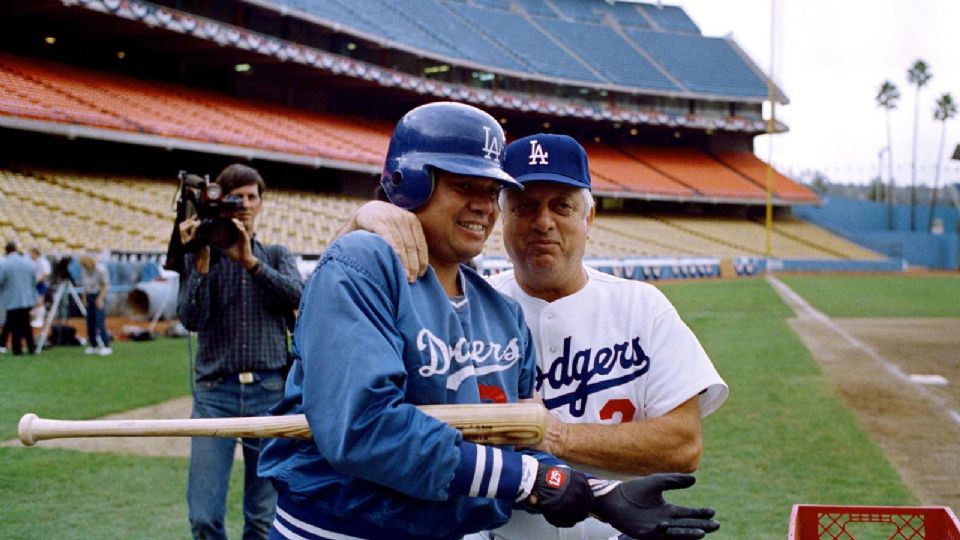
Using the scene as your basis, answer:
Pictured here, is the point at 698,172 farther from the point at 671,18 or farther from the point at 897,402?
the point at 897,402

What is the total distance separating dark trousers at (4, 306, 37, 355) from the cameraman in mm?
10401

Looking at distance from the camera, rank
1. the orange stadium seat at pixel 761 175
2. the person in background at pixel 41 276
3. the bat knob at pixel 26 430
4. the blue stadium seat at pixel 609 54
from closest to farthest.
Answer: the bat knob at pixel 26 430 < the person in background at pixel 41 276 < the blue stadium seat at pixel 609 54 < the orange stadium seat at pixel 761 175

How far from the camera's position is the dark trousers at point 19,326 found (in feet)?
42.4

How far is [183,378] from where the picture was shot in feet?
35.3

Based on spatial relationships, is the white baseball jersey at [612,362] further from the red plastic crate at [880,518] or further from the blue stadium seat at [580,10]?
the blue stadium seat at [580,10]

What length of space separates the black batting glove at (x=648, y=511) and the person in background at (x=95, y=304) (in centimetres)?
1254

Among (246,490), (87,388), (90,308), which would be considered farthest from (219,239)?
(90,308)

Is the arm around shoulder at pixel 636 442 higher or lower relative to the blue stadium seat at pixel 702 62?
lower

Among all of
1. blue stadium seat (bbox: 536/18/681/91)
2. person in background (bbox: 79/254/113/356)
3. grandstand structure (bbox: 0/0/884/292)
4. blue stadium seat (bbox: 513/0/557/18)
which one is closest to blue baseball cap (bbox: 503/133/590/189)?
person in background (bbox: 79/254/113/356)

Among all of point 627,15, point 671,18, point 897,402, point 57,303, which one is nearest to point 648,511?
point 897,402

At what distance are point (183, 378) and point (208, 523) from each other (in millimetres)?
7449

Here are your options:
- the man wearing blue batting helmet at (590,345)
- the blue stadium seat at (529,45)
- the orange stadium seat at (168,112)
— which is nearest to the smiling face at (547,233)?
the man wearing blue batting helmet at (590,345)

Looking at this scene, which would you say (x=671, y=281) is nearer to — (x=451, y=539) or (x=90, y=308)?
(x=90, y=308)

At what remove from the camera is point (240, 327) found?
13.3 ft
